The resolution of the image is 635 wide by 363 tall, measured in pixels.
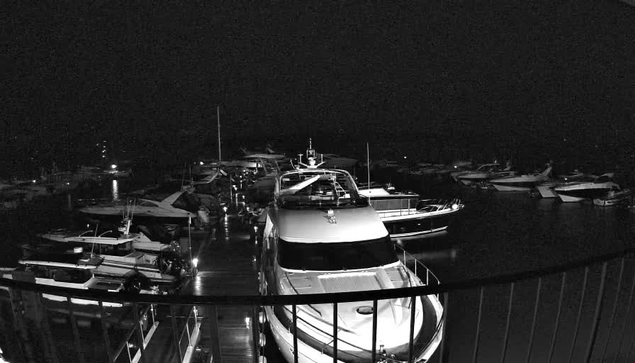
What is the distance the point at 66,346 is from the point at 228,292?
4.02 m

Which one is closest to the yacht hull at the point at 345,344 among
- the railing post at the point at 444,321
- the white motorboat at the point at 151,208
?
the railing post at the point at 444,321

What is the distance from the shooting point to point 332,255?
6320mm

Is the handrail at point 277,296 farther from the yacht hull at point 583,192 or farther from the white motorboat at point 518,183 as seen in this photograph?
the white motorboat at point 518,183

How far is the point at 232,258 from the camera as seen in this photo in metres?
12.4

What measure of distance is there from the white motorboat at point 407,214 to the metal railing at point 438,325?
A: 214 cm

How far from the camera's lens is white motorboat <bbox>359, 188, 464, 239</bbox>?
18828mm

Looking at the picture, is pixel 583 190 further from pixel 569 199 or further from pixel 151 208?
pixel 151 208

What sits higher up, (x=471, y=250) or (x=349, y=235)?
(x=349, y=235)

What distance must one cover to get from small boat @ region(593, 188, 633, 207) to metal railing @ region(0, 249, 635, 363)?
15784 mm

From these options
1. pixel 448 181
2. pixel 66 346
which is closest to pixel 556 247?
pixel 66 346

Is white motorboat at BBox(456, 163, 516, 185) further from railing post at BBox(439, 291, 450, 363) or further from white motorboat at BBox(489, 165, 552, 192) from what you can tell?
railing post at BBox(439, 291, 450, 363)

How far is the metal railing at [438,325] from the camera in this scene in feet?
5.90

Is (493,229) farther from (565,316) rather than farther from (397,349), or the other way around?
(397,349)

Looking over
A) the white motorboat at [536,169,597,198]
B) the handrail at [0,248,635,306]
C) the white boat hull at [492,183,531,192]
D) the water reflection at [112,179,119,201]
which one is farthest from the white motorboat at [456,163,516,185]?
the handrail at [0,248,635,306]
